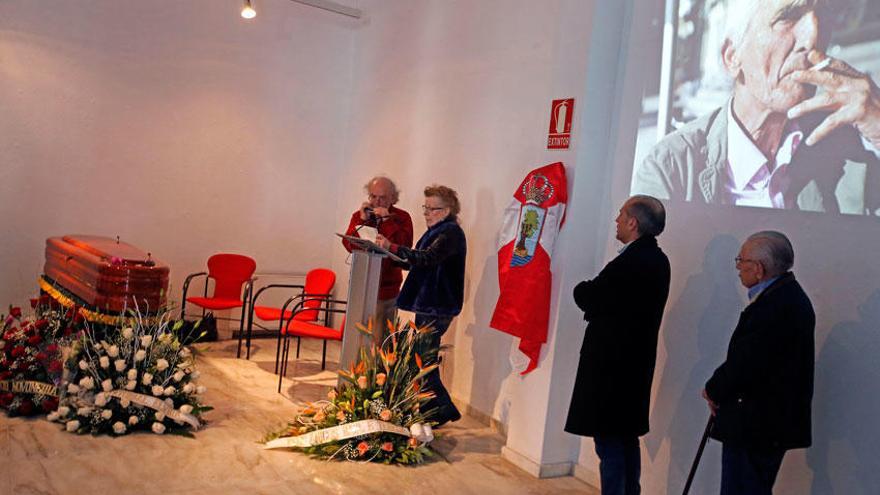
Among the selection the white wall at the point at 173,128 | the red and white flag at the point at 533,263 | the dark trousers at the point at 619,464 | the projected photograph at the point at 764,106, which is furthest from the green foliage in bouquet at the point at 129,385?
the projected photograph at the point at 764,106

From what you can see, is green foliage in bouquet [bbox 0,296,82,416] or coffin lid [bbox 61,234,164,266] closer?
green foliage in bouquet [bbox 0,296,82,416]

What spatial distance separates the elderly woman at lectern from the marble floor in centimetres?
36

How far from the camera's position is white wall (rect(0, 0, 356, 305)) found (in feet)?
20.3

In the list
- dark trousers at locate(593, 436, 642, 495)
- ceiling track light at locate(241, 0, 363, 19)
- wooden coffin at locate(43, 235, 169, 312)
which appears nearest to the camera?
dark trousers at locate(593, 436, 642, 495)

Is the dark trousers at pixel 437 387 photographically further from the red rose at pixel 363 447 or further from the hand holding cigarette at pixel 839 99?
the hand holding cigarette at pixel 839 99

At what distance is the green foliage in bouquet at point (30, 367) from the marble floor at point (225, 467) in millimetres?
113

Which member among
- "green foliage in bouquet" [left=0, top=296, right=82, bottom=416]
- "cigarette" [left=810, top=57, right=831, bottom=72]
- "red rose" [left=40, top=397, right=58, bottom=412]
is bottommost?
"red rose" [left=40, top=397, right=58, bottom=412]

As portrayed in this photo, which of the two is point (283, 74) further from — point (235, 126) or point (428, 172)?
point (428, 172)

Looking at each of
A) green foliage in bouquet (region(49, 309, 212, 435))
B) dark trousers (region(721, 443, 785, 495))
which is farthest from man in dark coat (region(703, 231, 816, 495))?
green foliage in bouquet (region(49, 309, 212, 435))

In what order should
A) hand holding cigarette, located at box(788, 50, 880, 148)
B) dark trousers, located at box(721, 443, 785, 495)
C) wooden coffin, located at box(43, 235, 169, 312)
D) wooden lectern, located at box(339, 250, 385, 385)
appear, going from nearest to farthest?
dark trousers, located at box(721, 443, 785, 495) < hand holding cigarette, located at box(788, 50, 880, 148) < wooden lectern, located at box(339, 250, 385, 385) < wooden coffin, located at box(43, 235, 169, 312)

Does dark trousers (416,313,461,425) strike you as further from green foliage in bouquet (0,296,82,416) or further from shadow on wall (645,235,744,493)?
green foliage in bouquet (0,296,82,416)

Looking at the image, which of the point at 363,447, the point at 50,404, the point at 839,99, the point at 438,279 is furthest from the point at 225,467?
the point at 839,99

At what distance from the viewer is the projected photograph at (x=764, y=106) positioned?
309cm

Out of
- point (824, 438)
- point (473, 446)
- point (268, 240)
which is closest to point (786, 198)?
point (824, 438)
